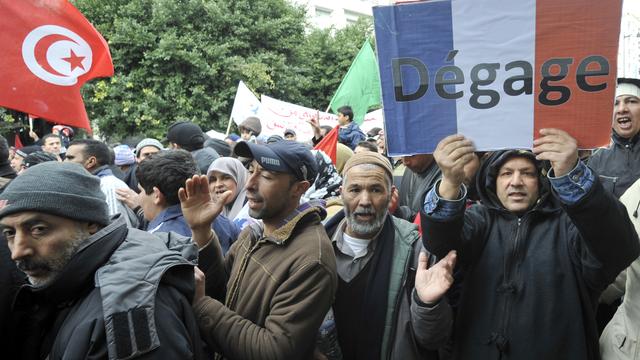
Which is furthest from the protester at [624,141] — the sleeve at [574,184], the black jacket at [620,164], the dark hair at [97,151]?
the dark hair at [97,151]

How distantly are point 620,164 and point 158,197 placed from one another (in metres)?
3.39

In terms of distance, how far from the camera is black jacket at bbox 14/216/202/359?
1672 mm

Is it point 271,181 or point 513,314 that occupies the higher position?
point 271,181

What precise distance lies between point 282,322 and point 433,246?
2.29ft

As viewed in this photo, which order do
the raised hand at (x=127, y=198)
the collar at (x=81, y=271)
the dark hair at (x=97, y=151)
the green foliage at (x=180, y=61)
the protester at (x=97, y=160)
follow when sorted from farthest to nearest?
the green foliage at (x=180, y=61) → the dark hair at (x=97, y=151) → the protester at (x=97, y=160) → the raised hand at (x=127, y=198) → the collar at (x=81, y=271)

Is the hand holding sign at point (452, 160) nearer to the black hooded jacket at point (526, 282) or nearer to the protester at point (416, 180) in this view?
the black hooded jacket at point (526, 282)

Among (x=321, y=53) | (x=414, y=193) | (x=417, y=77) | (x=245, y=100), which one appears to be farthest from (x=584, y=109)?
(x=321, y=53)

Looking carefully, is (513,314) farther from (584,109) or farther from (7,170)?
(7,170)

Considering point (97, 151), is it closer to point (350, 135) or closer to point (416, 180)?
point (416, 180)

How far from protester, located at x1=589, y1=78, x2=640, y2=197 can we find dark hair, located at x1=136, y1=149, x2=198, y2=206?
2.94 metres

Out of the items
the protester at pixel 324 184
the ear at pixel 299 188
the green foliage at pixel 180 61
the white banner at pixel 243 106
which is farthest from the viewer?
the green foliage at pixel 180 61

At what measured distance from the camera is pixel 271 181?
268 cm

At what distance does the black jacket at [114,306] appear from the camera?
5.49 ft

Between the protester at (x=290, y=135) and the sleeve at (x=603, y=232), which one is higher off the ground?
the sleeve at (x=603, y=232)
